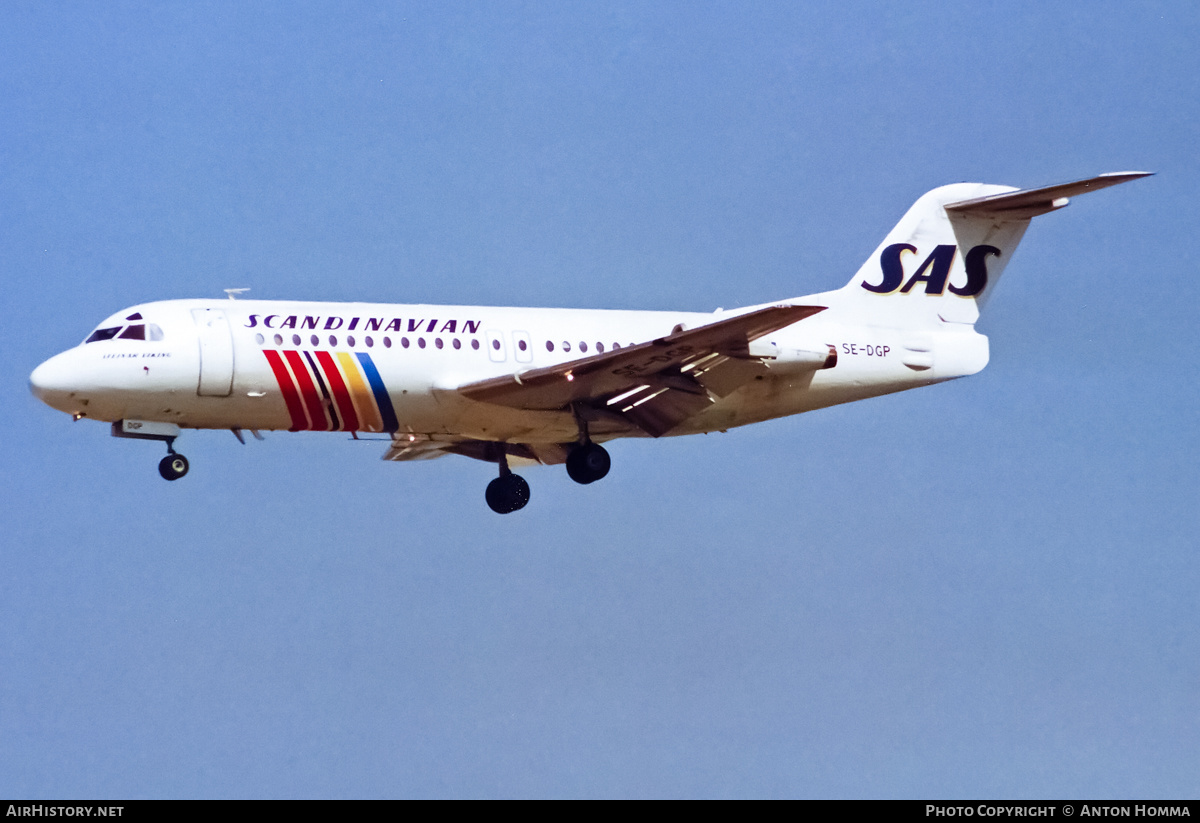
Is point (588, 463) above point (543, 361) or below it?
below

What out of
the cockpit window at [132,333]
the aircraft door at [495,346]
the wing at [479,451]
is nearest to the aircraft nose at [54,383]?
the cockpit window at [132,333]

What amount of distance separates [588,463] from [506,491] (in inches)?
114

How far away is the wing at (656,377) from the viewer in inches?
1145

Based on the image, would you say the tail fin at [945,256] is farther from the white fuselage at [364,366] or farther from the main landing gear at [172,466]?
the main landing gear at [172,466]

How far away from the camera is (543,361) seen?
31.2 meters

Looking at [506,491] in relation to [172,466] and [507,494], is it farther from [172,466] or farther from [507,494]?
[172,466]

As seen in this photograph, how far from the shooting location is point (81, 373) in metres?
28.8

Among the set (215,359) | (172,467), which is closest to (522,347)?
(215,359)

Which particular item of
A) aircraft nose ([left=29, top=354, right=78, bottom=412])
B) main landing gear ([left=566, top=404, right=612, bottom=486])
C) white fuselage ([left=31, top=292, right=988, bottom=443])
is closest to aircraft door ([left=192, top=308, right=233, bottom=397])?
white fuselage ([left=31, top=292, right=988, bottom=443])

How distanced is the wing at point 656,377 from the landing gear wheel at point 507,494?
127 inches

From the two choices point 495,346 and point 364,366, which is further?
point 495,346

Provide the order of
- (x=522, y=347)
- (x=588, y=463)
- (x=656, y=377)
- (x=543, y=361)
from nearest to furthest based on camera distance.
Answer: (x=656, y=377) < (x=522, y=347) < (x=543, y=361) < (x=588, y=463)

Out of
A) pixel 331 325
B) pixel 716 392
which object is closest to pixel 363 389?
pixel 331 325
